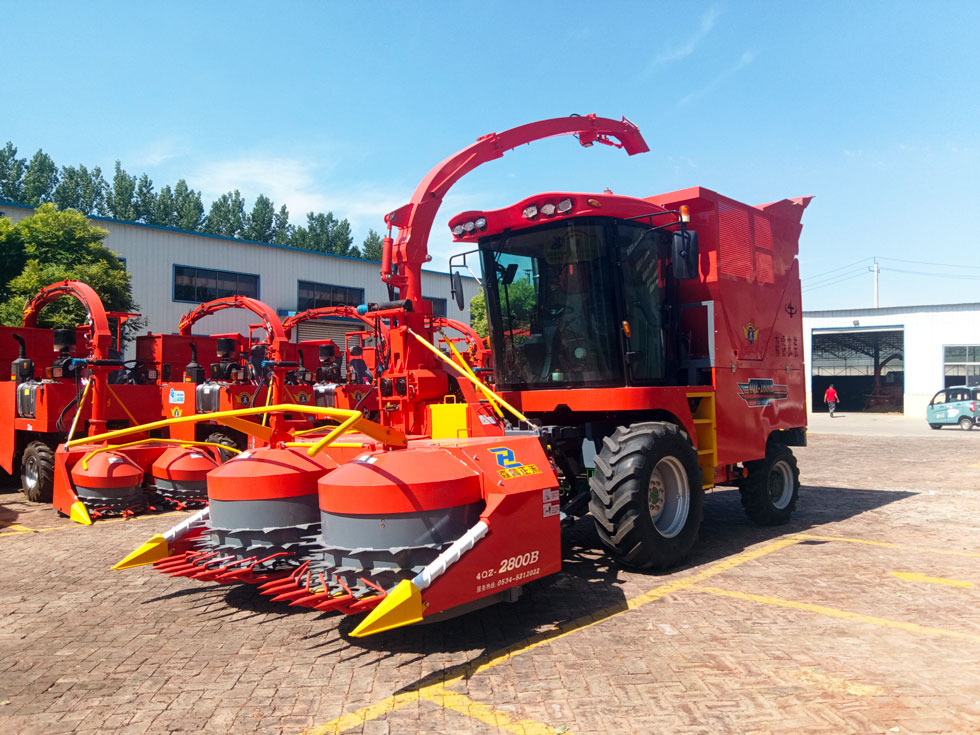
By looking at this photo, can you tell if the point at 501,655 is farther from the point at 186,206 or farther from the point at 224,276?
the point at 186,206

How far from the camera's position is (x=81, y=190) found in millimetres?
63250

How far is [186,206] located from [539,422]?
67989mm

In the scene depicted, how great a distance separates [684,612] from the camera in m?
5.15

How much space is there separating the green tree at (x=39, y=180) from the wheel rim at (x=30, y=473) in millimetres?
59972

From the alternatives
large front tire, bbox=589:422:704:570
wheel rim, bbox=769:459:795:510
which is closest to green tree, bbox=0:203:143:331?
large front tire, bbox=589:422:704:570

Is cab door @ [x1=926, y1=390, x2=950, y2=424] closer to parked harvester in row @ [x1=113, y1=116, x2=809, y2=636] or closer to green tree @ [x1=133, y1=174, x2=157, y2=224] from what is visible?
parked harvester in row @ [x1=113, y1=116, x2=809, y2=636]

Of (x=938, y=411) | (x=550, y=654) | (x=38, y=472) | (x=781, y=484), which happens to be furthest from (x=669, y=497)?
(x=938, y=411)

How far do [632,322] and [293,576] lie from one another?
3.76 m

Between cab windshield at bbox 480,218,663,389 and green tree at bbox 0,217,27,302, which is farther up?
green tree at bbox 0,217,27,302

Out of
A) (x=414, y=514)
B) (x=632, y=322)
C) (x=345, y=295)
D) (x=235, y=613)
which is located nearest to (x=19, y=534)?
(x=235, y=613)

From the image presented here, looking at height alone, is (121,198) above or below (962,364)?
above

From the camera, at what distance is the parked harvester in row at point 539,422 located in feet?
14.5

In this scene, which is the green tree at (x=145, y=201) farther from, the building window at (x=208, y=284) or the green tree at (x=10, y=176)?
the building window at (x=208, y=284)

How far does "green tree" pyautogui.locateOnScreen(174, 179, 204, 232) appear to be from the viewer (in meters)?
66.5
